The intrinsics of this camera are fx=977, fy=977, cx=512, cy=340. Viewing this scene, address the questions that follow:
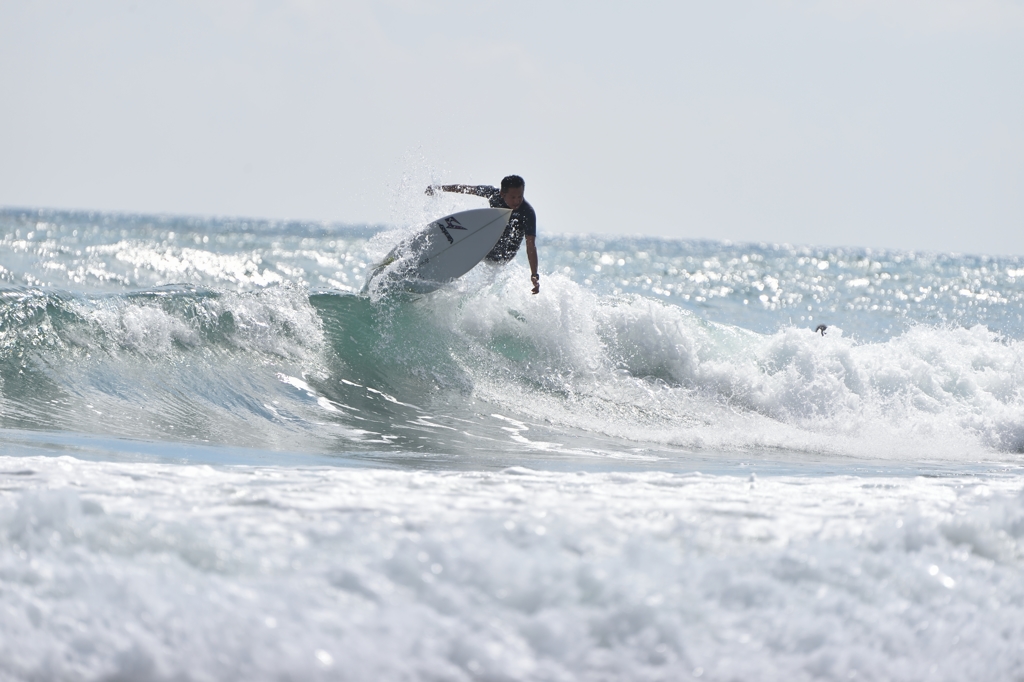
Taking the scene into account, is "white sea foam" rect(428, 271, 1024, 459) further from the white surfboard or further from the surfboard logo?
the surfboard logo

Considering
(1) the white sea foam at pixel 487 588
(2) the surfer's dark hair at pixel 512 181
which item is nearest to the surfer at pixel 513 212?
(2) the surfer's dark hair at pixel 512 181

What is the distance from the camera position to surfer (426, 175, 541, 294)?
9.36 meters

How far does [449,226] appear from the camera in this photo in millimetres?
9664

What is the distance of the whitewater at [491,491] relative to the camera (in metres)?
3.00

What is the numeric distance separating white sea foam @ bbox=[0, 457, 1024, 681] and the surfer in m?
5.29

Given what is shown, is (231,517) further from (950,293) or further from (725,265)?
(725,265)

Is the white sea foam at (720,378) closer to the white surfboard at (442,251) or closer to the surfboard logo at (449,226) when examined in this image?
the white surfboard at (442,251)

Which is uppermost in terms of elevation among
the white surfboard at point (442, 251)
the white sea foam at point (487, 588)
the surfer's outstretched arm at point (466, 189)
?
the surfer's outstretched arm at point (466, 189)

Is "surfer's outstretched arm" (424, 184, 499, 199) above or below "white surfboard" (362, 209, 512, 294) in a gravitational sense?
above

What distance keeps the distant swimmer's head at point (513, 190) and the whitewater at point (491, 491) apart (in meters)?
0.89

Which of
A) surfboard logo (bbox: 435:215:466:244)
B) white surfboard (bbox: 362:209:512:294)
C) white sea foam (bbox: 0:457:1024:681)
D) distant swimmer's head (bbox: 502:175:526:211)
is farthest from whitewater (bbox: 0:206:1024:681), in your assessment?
distant swimmer's head (bbox: 502:175:526:211)

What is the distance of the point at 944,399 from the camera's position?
375 inches

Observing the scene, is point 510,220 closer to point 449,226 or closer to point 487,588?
point 449,226

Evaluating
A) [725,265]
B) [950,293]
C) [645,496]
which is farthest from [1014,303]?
[645,496]
